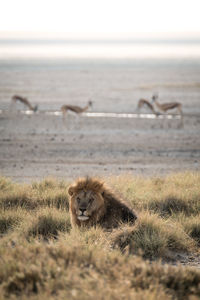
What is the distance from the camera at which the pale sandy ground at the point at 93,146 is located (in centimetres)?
1251

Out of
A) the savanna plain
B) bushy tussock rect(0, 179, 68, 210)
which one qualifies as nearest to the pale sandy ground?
the savanna plain

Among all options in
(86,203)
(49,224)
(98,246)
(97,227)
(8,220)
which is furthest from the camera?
(8,220)

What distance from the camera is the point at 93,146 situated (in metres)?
15.8

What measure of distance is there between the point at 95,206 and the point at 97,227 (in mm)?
328

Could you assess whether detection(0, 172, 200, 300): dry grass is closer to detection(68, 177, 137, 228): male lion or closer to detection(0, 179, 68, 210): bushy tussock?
detection(0, 179, 68, 210): bushy tussock

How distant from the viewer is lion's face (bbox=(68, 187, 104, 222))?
21.8 ft

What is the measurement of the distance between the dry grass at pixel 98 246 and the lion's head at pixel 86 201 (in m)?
0.22

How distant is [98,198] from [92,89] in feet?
95.0

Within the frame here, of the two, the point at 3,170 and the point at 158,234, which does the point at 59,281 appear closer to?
the point at 158,234

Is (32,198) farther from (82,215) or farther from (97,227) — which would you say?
(97,227)

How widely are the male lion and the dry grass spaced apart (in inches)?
8.4

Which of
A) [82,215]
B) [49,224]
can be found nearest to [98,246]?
[82,215]

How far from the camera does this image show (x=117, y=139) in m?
17.2

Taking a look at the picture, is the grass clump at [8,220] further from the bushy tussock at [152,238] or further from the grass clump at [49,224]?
the bushy tussock at [152,238]
